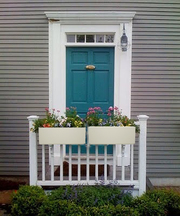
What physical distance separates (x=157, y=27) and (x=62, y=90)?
189 cm

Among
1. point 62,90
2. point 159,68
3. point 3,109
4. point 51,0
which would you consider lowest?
point 3,109

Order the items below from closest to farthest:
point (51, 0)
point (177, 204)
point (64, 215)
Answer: point (64, 215) < point (177, 204) < point (51, 0)

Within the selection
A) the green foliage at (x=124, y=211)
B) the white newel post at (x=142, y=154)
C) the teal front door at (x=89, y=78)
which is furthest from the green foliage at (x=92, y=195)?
the teal front door at (x=89, y=78)

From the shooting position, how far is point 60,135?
2.89 m

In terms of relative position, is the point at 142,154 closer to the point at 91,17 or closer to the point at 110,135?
Answer: the point at 110,135

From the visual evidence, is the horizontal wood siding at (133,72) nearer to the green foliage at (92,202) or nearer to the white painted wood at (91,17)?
the white painted wood at (91,17)

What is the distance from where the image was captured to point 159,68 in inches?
156

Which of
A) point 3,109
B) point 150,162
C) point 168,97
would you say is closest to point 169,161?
point 150,162

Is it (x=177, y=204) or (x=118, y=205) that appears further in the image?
(x=177, y=204)

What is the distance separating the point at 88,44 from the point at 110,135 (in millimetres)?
1759

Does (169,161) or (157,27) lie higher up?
(157,27)

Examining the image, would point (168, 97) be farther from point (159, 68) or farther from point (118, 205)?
point (118, 205)

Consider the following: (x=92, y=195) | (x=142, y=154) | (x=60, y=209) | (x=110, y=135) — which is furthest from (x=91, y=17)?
(x=60, y=209)

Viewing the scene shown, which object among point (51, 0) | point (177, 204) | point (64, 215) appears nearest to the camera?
point (64, 215)
